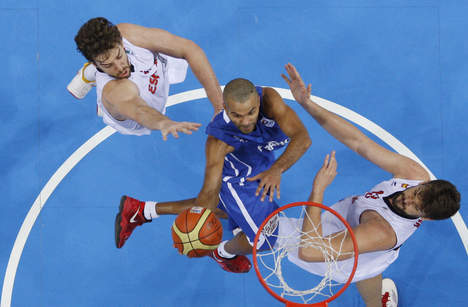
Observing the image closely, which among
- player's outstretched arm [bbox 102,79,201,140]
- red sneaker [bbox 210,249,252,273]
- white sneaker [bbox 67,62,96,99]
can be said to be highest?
white sneaker [bbox 67,62,96,99]

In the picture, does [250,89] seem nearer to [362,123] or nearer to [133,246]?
[362,123]

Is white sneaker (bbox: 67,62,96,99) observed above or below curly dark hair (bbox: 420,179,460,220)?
above

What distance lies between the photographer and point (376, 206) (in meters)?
3.62

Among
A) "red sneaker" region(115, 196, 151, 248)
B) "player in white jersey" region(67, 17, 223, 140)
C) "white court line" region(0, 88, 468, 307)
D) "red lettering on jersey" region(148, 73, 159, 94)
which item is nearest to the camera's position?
"player in white jersey" region(67, 17, 223, 140)

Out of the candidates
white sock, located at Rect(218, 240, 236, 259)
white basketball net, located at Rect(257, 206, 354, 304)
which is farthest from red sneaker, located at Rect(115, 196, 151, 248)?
white basketball net, located at Rect(257, 206, 354, 304)

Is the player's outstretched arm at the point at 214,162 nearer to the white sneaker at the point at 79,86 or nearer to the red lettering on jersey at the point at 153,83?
the red lettering on jersey at the point at 153,83

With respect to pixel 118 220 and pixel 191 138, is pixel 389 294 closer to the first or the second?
pixel 191 138

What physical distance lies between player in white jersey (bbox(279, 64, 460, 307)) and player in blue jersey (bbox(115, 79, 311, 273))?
0.27 metres

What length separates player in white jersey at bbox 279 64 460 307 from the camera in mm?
3277

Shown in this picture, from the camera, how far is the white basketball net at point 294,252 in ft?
11.6

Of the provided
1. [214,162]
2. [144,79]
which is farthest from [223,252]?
[144,79]

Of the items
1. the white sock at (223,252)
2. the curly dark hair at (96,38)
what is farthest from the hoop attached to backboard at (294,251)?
the curly dark hair at (96,38)

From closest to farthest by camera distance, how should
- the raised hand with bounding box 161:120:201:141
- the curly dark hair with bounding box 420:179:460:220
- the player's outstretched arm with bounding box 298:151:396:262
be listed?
the raised hand with bounding box 161:120:201:141 < the curly dark hair with bounding box 420:179:460:220 < the player's outstretched arm with bounding box 298:151:396:262

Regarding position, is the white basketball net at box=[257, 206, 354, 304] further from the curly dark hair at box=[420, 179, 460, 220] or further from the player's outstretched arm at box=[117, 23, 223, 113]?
the player's outstretched arm at box=[117, 23, 223, 113]
